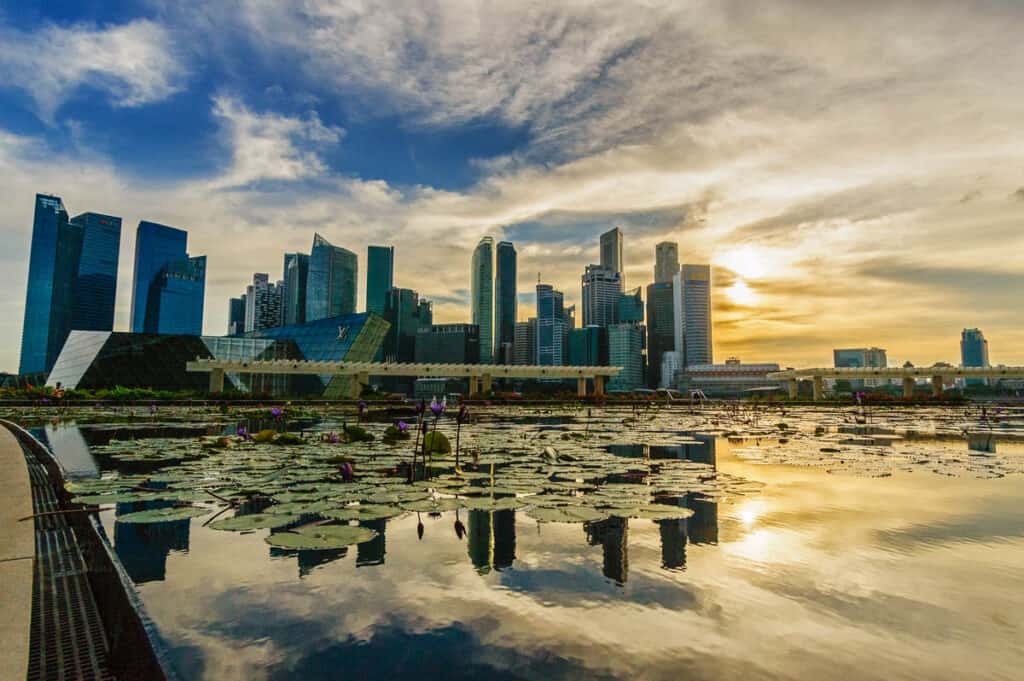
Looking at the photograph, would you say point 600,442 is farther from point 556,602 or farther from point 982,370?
point 982,370

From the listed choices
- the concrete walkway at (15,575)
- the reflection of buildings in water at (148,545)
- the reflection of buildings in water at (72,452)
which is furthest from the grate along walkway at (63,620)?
the reflection of buildings in water at (72,452)

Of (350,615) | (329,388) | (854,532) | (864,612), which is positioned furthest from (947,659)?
(329,388)

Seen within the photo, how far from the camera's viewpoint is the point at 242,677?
2705mm

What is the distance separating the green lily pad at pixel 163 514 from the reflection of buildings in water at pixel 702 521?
5490 mm

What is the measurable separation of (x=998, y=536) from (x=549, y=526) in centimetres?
460

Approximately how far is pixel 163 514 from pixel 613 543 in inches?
197

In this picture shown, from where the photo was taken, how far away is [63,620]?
3211 mm

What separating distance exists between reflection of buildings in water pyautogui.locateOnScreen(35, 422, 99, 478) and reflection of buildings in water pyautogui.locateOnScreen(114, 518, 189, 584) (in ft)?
13.9

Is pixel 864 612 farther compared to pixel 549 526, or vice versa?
pixel 549 526

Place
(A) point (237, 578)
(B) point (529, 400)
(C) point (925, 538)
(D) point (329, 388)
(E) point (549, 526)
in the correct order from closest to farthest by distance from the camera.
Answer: (A) point (237, 578) → (C) point (925, 538) → (E) point (549, 526) → (B) point (529, 400) → (D) point (329, 388)

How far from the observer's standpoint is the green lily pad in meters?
5.84

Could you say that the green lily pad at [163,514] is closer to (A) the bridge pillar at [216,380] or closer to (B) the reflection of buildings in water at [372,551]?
(B) the reflection of buildings in water at [372,551]

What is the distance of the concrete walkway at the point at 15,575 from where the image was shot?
2.65 metres

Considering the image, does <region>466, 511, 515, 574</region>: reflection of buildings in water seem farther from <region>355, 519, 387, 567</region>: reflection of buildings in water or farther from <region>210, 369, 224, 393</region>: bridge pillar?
<region>210, 369, 224, 393</region>: bridge pillar
